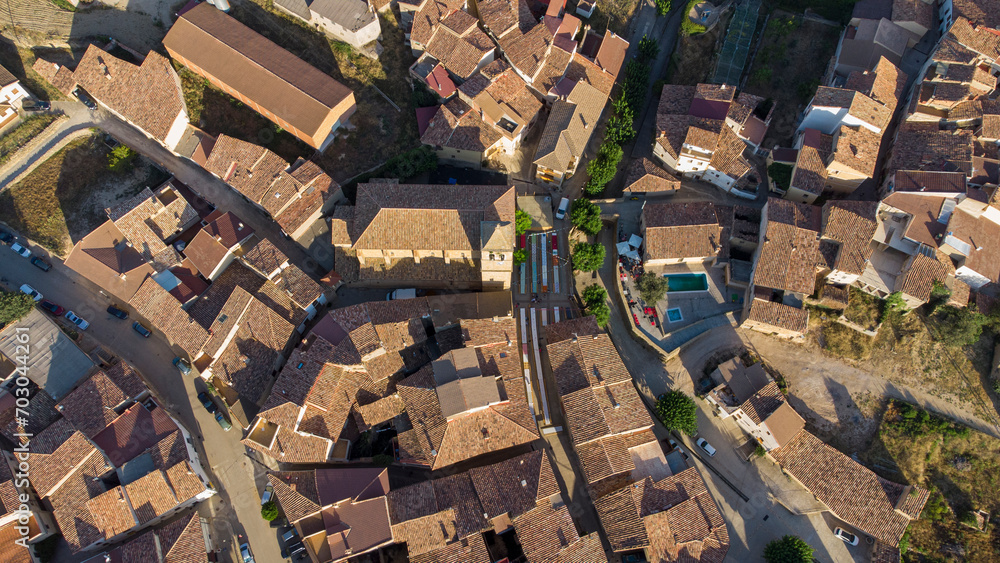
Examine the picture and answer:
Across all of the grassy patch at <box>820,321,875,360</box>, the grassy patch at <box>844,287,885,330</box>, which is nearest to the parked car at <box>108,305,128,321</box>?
the grassy patch at <box>820,321,875,360</box>

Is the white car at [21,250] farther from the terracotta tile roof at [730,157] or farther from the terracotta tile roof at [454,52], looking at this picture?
the terracotta tile roof at [730,157]

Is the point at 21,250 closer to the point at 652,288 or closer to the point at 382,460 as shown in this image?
the point at 382,460

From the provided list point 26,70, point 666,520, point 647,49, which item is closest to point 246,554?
point 666,520

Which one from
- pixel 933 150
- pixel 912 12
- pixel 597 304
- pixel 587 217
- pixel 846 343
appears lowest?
pixel 846 343

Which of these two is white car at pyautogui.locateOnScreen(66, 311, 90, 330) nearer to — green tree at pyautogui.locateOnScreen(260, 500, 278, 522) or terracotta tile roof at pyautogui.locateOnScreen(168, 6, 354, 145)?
green tree at pyautogui.locateOnScreen(260, 500, 278, 522)

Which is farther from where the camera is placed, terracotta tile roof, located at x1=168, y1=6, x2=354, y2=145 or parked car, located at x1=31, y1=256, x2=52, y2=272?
terracotta tile roof, located at x1=168, y1=6, x2=354, y2=145
